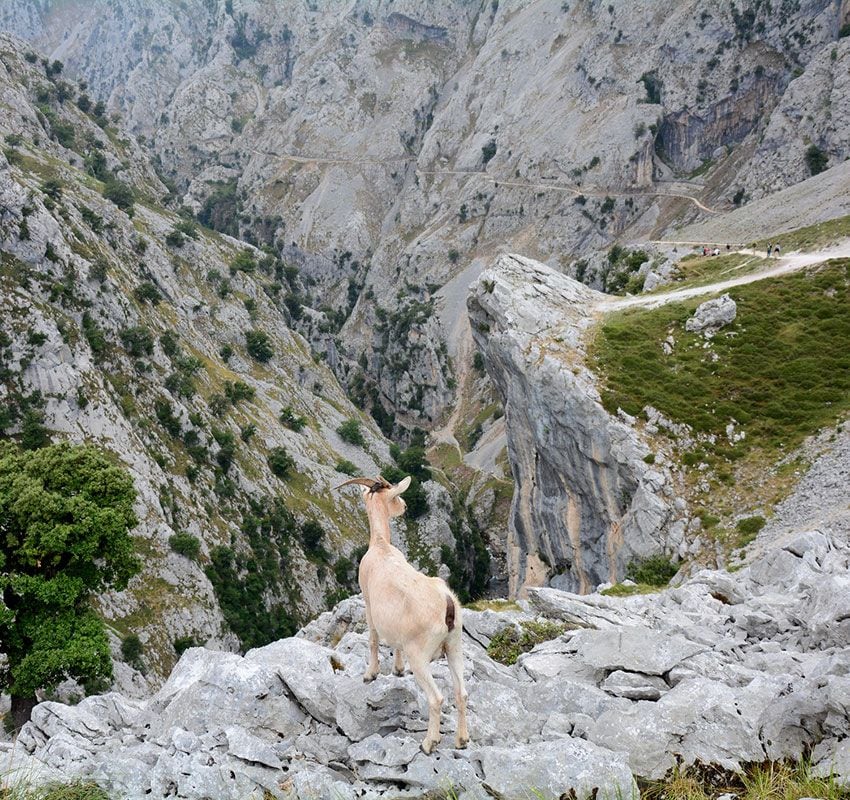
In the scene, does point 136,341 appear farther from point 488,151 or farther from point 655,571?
point 488,151

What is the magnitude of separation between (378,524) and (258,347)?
121111 mm

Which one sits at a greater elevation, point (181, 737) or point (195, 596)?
point (181, 737)

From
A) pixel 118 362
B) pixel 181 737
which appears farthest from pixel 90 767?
pixel 118 362

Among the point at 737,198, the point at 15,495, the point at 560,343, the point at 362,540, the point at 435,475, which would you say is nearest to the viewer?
the point at 15,495

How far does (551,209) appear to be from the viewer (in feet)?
555

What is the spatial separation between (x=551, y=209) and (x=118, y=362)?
403ft

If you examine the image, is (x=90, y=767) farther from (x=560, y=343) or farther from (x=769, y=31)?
(x=769, y=31)

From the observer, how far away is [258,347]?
12756 centimetres

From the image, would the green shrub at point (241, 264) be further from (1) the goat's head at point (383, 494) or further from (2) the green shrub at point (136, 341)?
(1) the goat's head at point (383, 494)

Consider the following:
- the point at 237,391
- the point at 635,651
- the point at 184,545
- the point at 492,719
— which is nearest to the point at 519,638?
the point at 635,651

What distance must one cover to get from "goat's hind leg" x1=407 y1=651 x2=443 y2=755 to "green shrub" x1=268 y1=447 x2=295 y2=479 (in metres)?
96.6

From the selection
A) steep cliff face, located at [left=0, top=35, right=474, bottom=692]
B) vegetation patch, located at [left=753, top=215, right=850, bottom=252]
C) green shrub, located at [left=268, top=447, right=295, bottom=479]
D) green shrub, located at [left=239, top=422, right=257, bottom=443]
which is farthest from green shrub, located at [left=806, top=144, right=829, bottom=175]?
green shrub, located at [left=239, top=422, right=257, bottom=443]

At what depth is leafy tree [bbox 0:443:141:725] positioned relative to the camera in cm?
2591

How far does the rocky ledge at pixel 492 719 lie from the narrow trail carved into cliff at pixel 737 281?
158 ft
